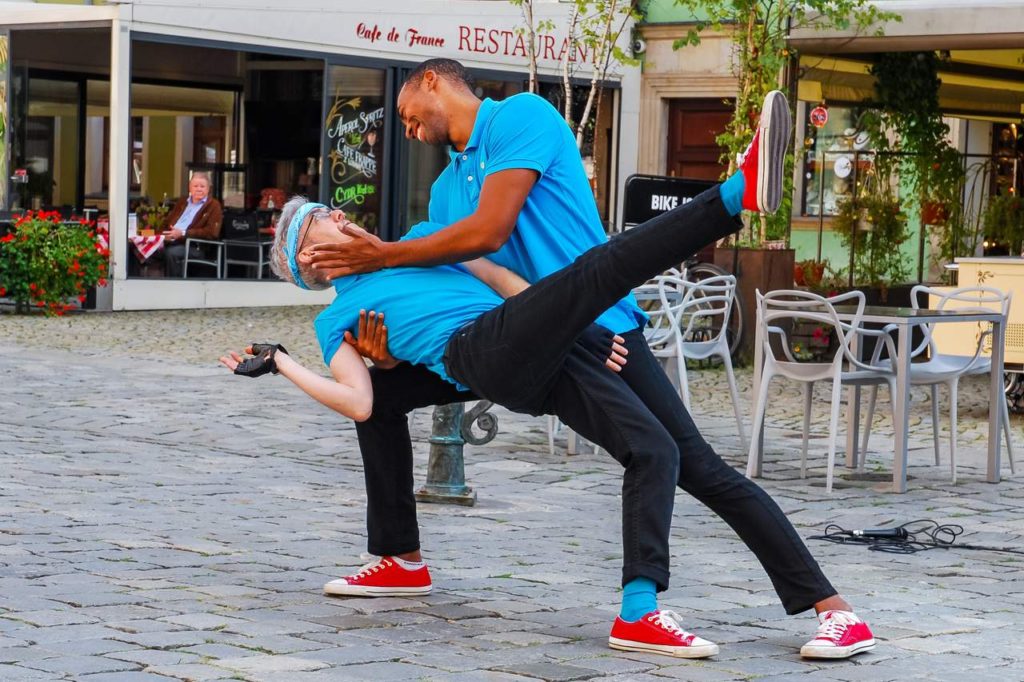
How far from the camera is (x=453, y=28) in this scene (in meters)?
21.6

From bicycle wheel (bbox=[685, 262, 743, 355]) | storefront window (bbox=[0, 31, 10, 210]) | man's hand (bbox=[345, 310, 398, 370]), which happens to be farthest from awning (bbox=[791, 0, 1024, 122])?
man's hand (bbox=[345, 310, 398, 370])

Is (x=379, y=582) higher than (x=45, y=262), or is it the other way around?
(x=45, y=262)

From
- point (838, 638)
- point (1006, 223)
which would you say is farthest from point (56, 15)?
point (838, 638)

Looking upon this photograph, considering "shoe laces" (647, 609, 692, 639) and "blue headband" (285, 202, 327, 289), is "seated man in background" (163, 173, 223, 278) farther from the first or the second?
"shoe laces" (647, 609, 692, 639)

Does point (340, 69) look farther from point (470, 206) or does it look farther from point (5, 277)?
point (470, 206)

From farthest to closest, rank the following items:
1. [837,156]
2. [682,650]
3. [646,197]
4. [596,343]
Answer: [837,156], [646,197], [596,343], [682,650]

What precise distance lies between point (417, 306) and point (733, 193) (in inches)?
38.1

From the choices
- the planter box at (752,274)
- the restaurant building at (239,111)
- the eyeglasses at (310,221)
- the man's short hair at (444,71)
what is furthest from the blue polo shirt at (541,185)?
the restaurant building at (239,111)

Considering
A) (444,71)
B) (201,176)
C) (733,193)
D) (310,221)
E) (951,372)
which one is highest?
(444,71)

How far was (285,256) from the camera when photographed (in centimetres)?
503

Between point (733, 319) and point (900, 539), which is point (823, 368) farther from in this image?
point (733, 319)

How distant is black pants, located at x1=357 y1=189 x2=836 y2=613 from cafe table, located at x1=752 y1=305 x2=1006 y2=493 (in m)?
3.26

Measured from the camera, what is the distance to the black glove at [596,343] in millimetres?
4719

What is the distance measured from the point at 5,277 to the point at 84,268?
0.81 m
